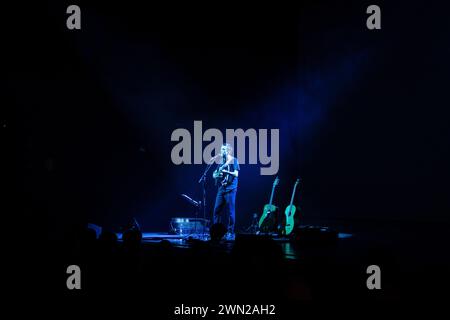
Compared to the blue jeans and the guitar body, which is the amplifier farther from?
the guitar body

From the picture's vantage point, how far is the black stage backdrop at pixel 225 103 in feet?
24.3

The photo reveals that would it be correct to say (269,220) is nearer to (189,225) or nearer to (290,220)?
(290,220)

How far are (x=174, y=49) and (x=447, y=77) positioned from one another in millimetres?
5180

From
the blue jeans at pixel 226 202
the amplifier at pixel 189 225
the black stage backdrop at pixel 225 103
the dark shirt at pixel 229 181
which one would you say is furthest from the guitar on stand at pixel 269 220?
the black stage backdrop at pixel 225 103

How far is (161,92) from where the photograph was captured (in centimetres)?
959

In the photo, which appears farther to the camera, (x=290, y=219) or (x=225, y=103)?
(x=225, y=103)

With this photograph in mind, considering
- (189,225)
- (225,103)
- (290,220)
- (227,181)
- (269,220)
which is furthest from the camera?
(225,103)

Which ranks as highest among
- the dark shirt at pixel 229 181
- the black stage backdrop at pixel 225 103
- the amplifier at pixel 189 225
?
the black stage backdrop at pixel 225 103

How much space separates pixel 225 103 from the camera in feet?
32.2

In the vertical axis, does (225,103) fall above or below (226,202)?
above

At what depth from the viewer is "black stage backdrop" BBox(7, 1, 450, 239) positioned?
24.3 ft

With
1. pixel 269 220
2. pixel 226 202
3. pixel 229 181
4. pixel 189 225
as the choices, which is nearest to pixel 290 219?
pixel 269 220

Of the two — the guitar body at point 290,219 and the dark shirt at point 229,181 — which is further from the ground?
the dark shirt at point 229,181

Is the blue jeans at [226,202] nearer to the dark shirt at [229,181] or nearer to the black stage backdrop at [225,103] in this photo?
the dark shirt at [229,181]
